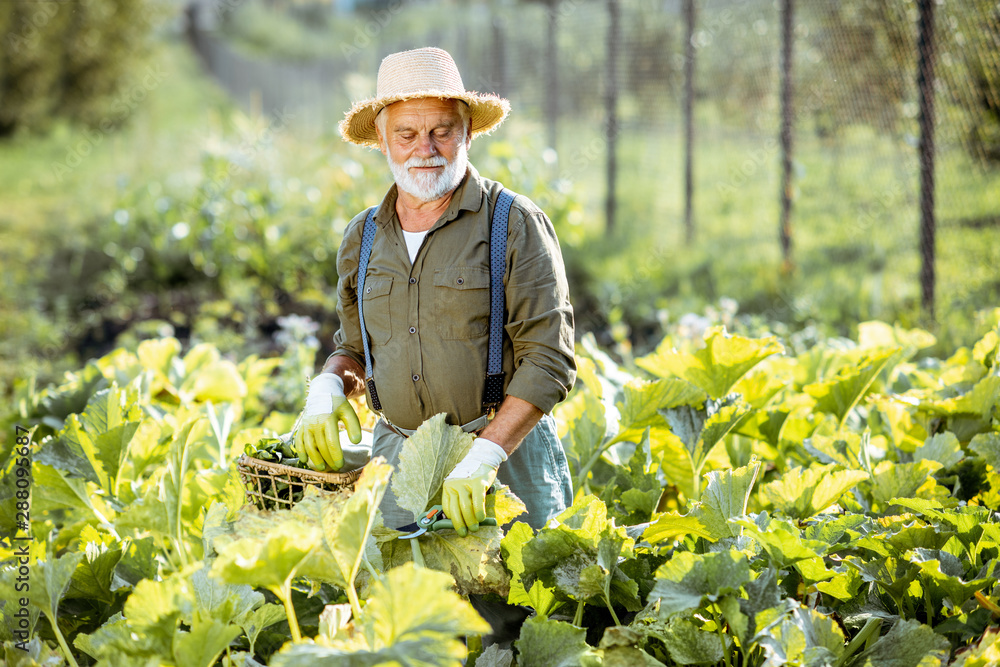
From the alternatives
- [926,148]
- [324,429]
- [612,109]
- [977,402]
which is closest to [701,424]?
[977,402]

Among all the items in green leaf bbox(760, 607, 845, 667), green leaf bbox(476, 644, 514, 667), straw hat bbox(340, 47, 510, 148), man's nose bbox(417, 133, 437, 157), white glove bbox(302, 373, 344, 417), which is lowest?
green leaf bbox(476, 644, 514, 667)

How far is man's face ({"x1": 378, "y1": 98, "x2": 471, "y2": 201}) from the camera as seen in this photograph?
6.12ft

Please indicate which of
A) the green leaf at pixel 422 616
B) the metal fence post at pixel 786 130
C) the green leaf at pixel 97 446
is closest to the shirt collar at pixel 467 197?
the green leaf at pixel 97 446

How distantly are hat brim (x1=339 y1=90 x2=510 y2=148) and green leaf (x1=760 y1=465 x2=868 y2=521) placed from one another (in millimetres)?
1018

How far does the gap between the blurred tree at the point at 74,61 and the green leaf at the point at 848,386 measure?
14.8 m

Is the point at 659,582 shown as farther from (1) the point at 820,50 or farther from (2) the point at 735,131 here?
(2) the point at 735,131

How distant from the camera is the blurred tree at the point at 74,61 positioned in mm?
15492

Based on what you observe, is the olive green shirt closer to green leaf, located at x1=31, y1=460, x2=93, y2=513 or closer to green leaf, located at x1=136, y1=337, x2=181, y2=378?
green leaf, located at x1=31, y1=460, x2=93, y2=513

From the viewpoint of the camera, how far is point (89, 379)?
2.70 metres

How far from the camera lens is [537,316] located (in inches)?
70.4

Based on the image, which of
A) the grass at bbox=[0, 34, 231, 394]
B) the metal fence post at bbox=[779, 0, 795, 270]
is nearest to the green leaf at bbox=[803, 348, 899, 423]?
the grass at bbox=[0, 34, 231, 394]

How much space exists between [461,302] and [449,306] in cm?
3

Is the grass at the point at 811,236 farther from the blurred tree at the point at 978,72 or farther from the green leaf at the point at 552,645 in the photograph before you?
the green leaf at the point at 552,645

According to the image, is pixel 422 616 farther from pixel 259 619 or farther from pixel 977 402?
pixel 977 402
